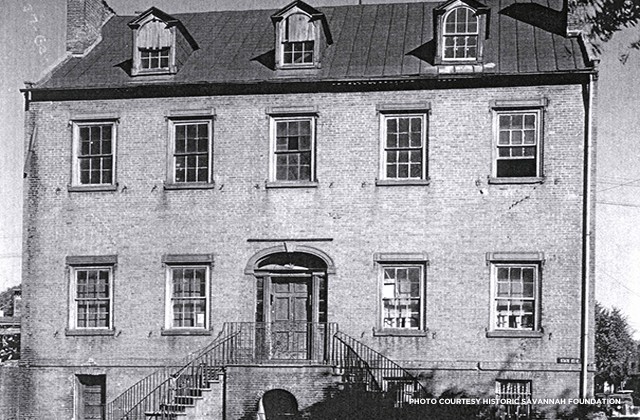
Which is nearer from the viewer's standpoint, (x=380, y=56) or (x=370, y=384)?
(x=370, y=384)

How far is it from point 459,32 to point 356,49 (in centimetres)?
283

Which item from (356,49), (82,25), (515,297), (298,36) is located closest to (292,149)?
(298,36)

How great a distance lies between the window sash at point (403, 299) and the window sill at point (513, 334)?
182 centimetres

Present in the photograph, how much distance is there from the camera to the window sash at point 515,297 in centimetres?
2120

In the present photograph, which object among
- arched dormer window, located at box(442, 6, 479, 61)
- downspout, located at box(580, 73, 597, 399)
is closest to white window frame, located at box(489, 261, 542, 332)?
downspout, located at box(580, 73, 597, 399)

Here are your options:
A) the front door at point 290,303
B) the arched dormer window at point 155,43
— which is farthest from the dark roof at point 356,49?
the front door at point 290,303

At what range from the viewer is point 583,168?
836 inches

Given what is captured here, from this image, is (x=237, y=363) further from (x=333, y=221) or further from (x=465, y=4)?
(x=465, y=4)

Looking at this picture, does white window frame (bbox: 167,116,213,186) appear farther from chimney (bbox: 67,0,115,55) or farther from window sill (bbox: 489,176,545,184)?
window sill (bbox: 489,176,545,184)

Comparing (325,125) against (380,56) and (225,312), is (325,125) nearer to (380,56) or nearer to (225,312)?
(380,56)

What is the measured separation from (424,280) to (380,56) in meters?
6.00

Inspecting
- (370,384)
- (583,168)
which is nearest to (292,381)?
(370,384)

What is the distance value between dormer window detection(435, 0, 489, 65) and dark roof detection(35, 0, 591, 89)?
0.46 metres

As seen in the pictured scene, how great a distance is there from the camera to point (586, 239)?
20.9 meters
